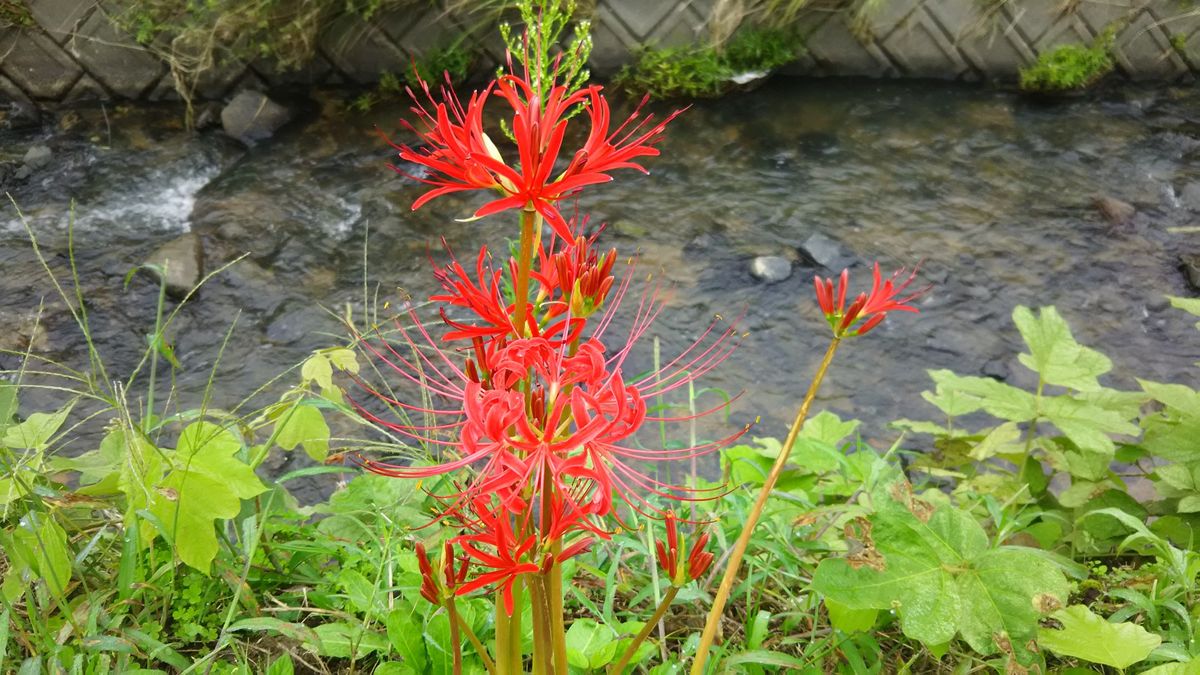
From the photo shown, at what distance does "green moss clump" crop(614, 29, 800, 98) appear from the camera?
507 centimetres

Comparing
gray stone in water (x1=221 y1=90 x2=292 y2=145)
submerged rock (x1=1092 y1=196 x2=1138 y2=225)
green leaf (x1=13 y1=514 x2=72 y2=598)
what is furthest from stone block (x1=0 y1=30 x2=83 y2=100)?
submerged rock (x1=1092 y1=196 x2=1138 y2=225)

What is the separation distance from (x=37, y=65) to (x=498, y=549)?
551 cm

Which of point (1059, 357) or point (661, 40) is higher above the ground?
point (661, 40)

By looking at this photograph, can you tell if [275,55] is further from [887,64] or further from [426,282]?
[887,64]

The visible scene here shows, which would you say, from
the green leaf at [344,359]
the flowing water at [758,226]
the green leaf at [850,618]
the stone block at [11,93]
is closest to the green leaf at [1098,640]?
the green leaf at [850,618]

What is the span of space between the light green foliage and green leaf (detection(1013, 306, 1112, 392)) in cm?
79

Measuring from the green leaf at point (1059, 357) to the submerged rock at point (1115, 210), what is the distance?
270 cm

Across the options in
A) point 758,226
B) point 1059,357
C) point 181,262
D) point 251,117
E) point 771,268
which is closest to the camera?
point 1059,357

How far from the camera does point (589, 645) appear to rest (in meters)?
1.42

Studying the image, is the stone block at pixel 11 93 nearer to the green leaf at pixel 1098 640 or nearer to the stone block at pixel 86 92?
the stone block at pixel 86 92

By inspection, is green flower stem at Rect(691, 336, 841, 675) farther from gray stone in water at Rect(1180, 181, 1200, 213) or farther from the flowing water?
gray stone in water at Rect(1180, 181, 1200, 213)

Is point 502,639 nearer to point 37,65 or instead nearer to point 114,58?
point 114,58

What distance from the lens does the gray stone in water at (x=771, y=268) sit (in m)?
4.20

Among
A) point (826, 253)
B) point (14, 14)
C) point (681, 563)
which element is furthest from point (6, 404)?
point (14, 14)
